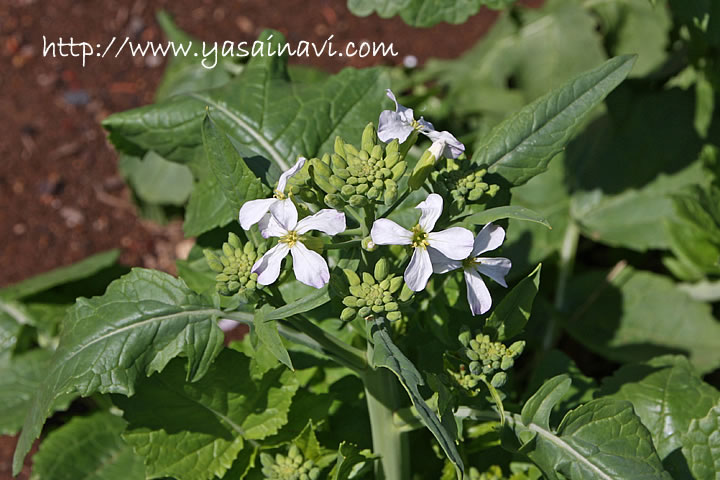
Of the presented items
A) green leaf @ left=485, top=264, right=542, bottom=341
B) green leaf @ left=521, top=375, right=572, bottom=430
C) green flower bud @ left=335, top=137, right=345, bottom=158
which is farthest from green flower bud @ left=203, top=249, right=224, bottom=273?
green leaf @ left=521, top=375, right=572, bottom=430

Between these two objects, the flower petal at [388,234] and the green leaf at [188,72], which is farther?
the green leaf at [188,72]

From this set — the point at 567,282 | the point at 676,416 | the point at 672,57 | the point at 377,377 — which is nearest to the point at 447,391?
the point at 377,377

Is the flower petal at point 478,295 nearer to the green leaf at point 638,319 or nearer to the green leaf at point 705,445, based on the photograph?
the green leaf at point 705,445

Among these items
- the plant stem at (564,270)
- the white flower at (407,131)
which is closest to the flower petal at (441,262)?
the white flower at (407,131)

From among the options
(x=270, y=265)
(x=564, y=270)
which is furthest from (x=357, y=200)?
(x=564, y=270)

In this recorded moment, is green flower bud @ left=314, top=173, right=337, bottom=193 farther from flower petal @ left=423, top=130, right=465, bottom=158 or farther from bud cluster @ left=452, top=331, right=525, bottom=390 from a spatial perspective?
bud cluster @ left=452, top=331, right=525, bottom=390

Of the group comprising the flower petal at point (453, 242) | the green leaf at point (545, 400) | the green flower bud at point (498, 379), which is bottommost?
the green leaf at point (545, 400)
